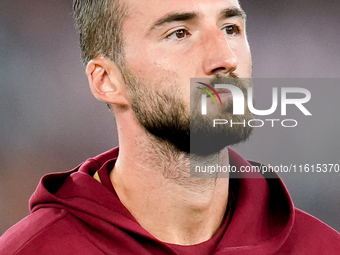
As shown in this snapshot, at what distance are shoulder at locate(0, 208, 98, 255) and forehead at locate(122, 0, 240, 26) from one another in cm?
70

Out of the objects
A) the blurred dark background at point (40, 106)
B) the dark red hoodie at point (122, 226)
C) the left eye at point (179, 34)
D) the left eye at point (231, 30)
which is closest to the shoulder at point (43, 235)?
the dark red hoodie at point (122, 226)

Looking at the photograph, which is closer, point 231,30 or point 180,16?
point 180,16

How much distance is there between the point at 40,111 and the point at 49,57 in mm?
332

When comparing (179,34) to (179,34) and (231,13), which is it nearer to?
(179,34)

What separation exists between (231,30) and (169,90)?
0.32 metres

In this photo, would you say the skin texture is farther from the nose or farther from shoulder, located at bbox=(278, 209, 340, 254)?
shoulder, located at bbox=(278, 209, 340, 254)

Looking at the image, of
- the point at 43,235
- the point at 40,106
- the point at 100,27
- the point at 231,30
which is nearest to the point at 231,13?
the point at 231,30

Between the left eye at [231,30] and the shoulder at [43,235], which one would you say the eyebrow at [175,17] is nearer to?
the left eye at [231,30]

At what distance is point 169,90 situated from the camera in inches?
60.9

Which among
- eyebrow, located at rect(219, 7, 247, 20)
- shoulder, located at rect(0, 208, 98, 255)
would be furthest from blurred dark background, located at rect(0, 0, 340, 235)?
eyebrow, located at rect(219, 7, 247, 20)

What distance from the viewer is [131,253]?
148 cm

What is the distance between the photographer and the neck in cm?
161

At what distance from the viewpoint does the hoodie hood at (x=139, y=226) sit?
1509mm

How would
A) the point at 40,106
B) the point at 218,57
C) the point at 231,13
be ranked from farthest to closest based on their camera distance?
the point at 40,106 < the point at 231,13 < the point at 218,57
